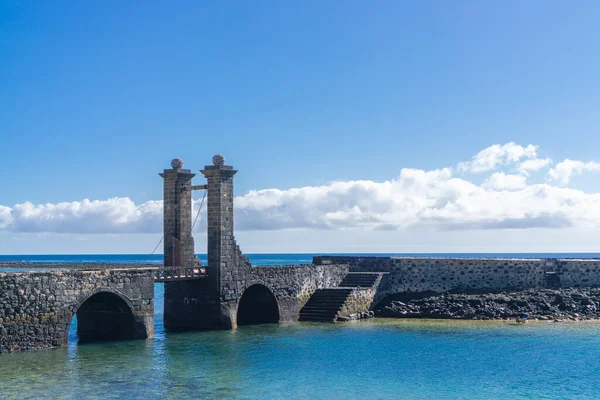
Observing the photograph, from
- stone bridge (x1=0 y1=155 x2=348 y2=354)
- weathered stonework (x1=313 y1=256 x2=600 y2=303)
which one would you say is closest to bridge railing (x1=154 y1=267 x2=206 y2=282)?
stone bridge (x1=0 y1=155 x2=348 y2=354)

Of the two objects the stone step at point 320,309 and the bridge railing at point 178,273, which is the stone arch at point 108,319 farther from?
the stone step at point 320,309

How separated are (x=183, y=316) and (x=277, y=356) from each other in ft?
28.2

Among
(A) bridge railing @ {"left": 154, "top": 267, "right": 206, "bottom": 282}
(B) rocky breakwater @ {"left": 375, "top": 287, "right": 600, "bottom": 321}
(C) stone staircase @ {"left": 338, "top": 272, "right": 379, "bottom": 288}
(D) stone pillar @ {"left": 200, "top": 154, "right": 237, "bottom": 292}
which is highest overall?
(D) stone pillar @ {"left": 200, "top": 154, "right": 237, "bottom": 292}

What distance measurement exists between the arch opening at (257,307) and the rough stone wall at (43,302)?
384 inches

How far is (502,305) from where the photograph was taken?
129 feet

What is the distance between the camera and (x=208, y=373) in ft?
79.4

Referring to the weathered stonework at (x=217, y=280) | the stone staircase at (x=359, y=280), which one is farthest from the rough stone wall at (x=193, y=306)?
the stone staircase at (x=359, y=280)

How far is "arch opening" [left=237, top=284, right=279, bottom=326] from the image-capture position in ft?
123

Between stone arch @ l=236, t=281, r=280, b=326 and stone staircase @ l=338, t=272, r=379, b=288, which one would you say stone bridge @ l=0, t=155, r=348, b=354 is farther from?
stone staircase @ l=338, t=272, r=379, b=288

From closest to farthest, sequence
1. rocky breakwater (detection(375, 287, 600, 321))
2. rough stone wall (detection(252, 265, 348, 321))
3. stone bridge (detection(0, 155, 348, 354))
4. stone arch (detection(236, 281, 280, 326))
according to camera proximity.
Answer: stone bridge (detection(0, 155, 348, 354)), rough stone wall (detection(252, 265, 348, 321)), stone arch (detection(236, 281, 280, 326)), rocky breakwater (detection(375, 287, 600, 321))

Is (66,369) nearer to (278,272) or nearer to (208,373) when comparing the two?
(208,373)

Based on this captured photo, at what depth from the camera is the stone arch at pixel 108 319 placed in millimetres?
30177

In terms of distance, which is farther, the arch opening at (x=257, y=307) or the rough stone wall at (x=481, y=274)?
the rough stone wall at (x=481, y=274)

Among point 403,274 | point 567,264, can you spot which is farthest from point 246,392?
point 567,264
